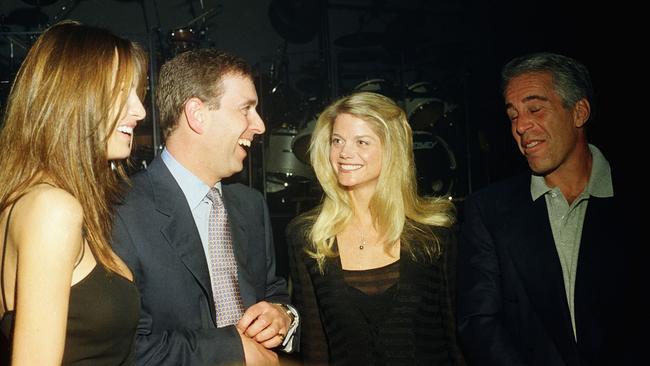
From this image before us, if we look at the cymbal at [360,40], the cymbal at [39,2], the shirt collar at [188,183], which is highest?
the cymbal at [39,2]

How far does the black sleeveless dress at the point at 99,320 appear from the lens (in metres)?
1.32

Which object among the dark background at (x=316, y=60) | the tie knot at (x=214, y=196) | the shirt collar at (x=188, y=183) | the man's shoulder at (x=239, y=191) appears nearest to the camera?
the shirt collar at (x=188, y=183)

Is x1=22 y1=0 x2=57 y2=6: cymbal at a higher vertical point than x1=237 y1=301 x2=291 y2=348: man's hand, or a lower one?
higher

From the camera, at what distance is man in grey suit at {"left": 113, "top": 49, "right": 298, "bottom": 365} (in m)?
1.77

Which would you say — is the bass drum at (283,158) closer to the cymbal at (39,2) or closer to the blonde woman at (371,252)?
the cymbal at (39,2)

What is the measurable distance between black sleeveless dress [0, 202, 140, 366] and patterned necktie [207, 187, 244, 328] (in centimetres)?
49

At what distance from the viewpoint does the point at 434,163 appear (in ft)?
23.5

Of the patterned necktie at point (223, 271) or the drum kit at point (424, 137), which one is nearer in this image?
the patterned necktie at point (223, 271)

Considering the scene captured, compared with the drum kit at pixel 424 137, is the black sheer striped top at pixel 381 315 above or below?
below

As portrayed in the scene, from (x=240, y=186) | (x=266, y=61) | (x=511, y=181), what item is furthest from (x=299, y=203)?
(x=511, y=181)

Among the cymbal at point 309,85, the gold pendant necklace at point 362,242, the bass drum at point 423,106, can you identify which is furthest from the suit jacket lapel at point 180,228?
the cymbal at point 309,85

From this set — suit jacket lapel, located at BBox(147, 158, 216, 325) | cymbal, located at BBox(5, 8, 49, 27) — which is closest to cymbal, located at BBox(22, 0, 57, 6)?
cymbal, located at BBox(5, 8, 49, 27)

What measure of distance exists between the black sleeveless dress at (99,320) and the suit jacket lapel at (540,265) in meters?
1.50

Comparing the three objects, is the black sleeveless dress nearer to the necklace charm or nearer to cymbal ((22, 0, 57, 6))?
the necklace charm
